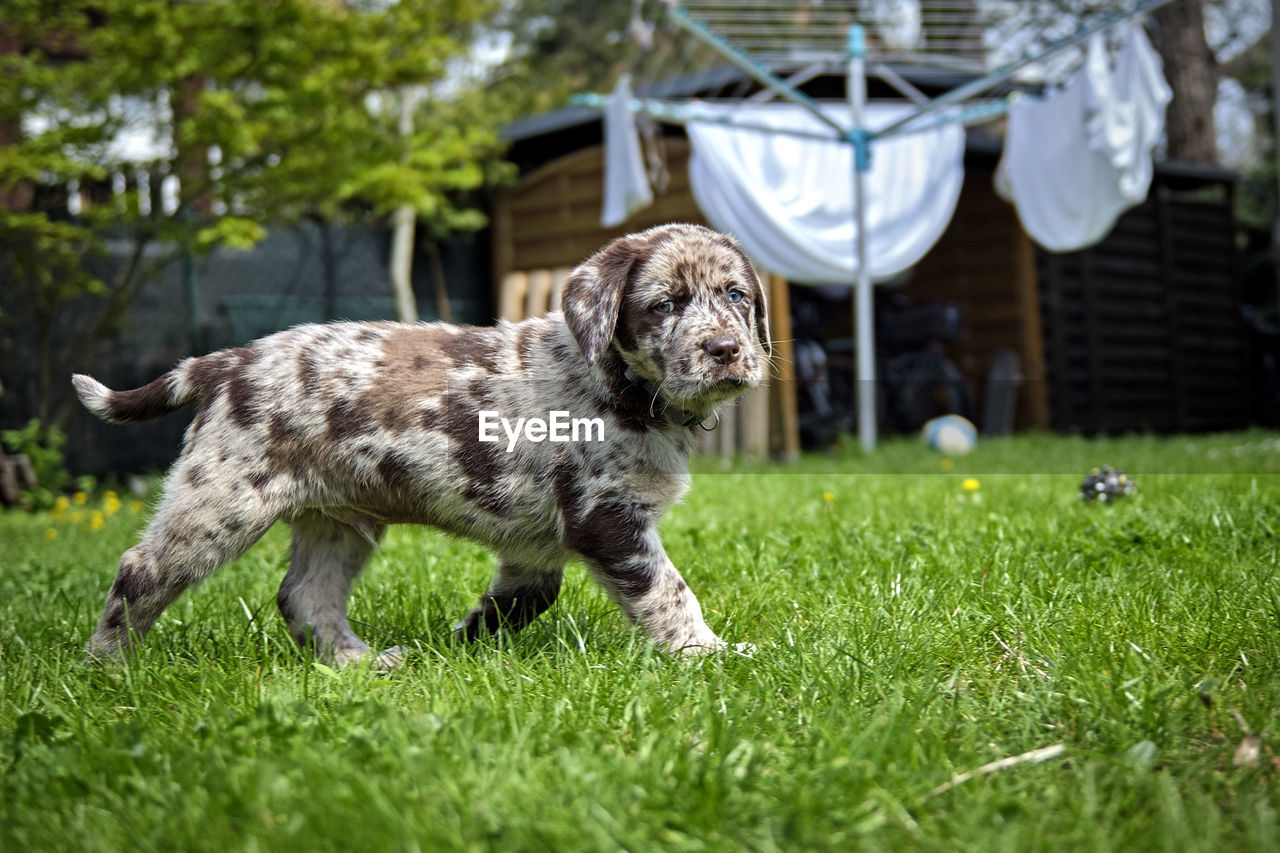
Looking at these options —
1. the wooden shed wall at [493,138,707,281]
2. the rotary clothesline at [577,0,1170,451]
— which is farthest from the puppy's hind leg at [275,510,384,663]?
the wooden shed wall at [493,138,707,281]

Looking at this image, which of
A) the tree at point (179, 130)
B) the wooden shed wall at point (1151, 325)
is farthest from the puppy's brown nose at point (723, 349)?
the wooden shed wall at point (1151, 325)

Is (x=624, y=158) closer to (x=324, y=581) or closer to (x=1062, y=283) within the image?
(x=1062, y=283)

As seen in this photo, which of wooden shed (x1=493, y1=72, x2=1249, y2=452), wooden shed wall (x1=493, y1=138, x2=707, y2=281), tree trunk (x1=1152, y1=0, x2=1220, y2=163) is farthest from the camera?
tree trunk (x1=1152, y1=0, x2=1220, y2=163)

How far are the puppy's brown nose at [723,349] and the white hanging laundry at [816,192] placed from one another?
6.60m

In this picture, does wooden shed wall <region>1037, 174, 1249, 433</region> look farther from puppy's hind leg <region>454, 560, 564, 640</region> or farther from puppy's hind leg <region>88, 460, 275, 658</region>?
puppy's hind leg <region>88, 460, 275, 658</region>

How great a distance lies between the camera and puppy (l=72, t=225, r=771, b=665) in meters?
2.75

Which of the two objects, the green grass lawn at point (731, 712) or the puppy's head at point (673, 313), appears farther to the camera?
the puppy's head at point (673, 313)

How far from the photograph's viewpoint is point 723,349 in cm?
271

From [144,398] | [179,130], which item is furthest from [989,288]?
[144,398]

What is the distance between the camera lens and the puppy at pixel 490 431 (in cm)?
275

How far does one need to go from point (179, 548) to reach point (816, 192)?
25.3 ft

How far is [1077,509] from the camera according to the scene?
4770 millimetres

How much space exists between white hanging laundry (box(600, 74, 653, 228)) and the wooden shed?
2.12 m

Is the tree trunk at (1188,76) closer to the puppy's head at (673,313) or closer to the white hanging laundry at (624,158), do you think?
the white hanging laundry at (624,158)
